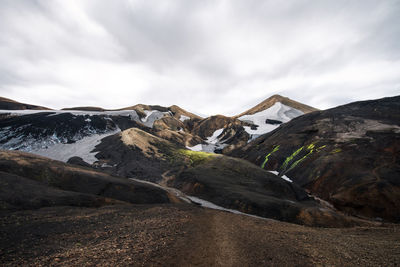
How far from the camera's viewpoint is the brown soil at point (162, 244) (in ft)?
21.1

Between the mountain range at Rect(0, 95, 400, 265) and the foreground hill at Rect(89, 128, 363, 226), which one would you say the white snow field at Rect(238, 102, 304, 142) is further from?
the foreground hill at Rect(89, 128, 363, 226)

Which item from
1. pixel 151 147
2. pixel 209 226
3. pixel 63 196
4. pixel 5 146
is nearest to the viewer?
pixel 209 226

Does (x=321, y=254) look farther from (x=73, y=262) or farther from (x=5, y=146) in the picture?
(x=5, y=146)

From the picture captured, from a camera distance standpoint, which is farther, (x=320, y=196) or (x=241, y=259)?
(x=320, y=196)

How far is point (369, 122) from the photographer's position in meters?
37.3

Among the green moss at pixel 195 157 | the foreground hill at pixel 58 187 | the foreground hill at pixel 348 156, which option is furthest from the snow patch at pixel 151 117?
the foreground hill at pixel 58 187

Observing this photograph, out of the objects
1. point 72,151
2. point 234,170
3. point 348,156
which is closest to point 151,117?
point 72,151

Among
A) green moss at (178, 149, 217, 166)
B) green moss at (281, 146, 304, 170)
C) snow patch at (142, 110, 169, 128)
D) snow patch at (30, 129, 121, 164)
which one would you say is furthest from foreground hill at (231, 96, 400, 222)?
snow patch at (142, 110, 169, 128)

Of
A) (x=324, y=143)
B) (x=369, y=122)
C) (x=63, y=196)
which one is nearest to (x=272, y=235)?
(x=63, y=196)

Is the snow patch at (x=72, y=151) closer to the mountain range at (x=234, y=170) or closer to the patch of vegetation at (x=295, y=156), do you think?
the mountain range at (x=234, y=170)

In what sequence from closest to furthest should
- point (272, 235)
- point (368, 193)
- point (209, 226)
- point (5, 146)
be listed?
point (272, 235)
point (209, 226)
point (368, 193)
point (5, 146)

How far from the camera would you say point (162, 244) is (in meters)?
7.65

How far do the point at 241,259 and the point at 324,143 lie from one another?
37.1 m

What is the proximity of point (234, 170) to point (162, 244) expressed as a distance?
30.9 metres
